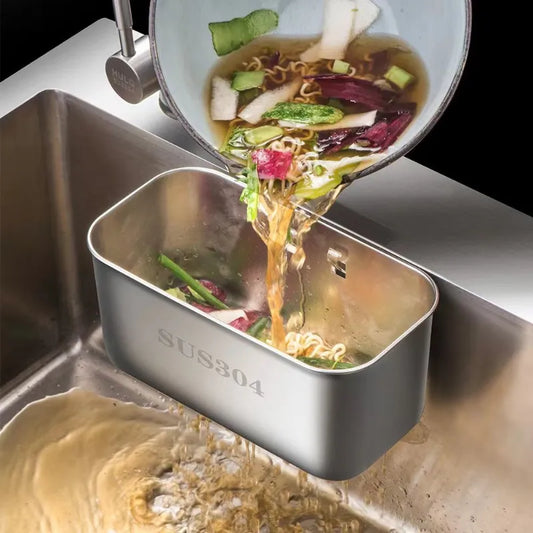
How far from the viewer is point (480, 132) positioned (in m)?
1.15

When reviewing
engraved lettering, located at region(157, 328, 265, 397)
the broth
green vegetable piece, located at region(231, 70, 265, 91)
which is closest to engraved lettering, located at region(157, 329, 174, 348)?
engraved lettering, located at region(157, 328, 265, 397)

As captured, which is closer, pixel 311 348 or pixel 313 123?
pixel 313 123

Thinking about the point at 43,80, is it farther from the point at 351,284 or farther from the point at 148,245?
the point at 351,284

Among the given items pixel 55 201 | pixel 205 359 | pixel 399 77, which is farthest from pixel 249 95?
pixel 55 201

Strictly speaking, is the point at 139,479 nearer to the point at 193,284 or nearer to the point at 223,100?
the point at 193,284

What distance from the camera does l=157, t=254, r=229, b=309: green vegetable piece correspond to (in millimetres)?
1196

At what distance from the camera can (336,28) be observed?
1.04m

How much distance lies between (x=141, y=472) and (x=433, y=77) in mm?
520

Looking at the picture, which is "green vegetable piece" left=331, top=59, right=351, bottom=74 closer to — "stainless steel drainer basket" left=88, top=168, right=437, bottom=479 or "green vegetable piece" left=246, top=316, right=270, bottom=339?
"stainless steel drainer basket" left=88, top=168, right=437, bottom=479

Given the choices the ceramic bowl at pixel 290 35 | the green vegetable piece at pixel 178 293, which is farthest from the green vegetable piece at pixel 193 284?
the ceramic bowl at pixel 290 35

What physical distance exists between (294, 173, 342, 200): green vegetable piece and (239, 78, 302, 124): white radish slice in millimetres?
74

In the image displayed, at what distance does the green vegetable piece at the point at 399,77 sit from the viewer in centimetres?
100

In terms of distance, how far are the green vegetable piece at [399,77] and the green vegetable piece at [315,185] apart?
3.9 inches

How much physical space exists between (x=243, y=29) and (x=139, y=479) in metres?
0.48
